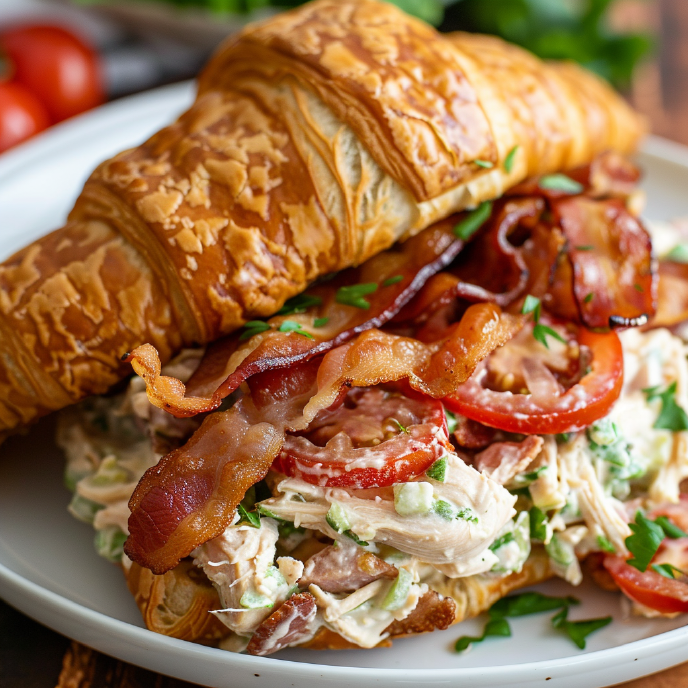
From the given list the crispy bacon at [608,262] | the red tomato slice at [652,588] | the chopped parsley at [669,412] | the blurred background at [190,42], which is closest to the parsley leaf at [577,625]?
the red tomato slice at [652,588]

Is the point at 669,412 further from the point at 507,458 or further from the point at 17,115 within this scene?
the point at 17,115

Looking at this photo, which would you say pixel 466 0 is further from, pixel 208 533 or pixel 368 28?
pixel 208 533

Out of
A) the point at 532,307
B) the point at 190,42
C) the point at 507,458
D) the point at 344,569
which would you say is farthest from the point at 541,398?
the point at 190,42

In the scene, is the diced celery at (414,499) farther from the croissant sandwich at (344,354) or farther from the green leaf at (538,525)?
the green leaf at (538,525)

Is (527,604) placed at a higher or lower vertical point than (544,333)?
lower

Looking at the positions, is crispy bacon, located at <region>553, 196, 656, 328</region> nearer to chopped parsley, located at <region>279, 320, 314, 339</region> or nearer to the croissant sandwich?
the croissant sandwich

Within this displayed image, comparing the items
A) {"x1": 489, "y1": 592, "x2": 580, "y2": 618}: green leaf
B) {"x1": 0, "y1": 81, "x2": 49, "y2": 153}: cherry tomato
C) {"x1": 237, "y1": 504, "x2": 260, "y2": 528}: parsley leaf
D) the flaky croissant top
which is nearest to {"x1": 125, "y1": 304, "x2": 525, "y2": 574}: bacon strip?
{"x1": 237, "y1": 504, "x2": 260, "y2": 528}: parsley leaf
